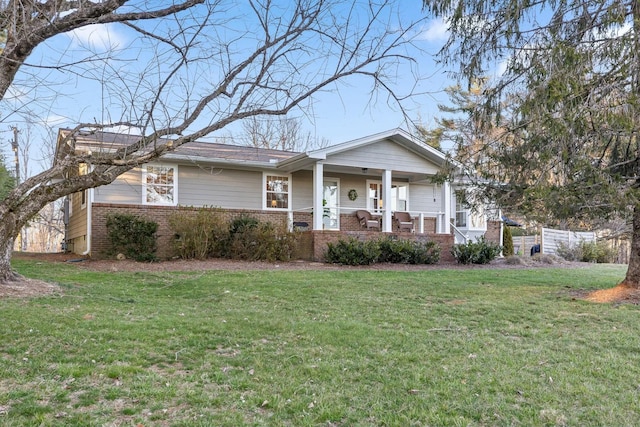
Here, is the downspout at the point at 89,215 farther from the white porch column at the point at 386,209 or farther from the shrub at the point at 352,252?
the white porch column at the point at 386,209

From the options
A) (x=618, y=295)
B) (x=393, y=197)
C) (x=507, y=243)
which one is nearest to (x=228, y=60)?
(x=618, y=295)

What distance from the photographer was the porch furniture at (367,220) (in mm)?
15359

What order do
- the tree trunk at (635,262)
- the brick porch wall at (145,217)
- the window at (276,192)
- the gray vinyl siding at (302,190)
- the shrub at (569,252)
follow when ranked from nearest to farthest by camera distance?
the tree trunk at (635,262) < the brick porch wall at (145,217) < the window at (276,192) < the gray vinyl siding at (302,190) < the shrub at (569,252)

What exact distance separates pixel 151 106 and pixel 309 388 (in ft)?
14.5

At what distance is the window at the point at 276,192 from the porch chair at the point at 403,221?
3.85 metres

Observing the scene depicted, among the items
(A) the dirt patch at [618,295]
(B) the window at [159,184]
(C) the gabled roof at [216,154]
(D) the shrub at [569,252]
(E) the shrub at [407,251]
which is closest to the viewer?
(A) the dirt patch at [618,295]

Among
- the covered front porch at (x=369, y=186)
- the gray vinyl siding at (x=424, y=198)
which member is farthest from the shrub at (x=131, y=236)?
the gray vinyl siding at (x=424, y=198)

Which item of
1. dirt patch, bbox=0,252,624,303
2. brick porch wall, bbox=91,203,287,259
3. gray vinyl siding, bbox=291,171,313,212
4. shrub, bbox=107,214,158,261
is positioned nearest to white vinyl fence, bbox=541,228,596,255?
dirt patch, bbox=0,252,624,303

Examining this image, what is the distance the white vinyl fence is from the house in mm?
3146

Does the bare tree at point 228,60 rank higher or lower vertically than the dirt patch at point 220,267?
higher

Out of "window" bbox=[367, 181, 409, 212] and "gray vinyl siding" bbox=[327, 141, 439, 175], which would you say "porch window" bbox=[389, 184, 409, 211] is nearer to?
Answer: "window" bbox=[367, 181, 409, 212]

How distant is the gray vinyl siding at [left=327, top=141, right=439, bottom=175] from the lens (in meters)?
14.4

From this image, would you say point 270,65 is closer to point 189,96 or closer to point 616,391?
point 189,96

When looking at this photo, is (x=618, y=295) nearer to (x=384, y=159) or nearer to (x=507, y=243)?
(x=384, y=159)
